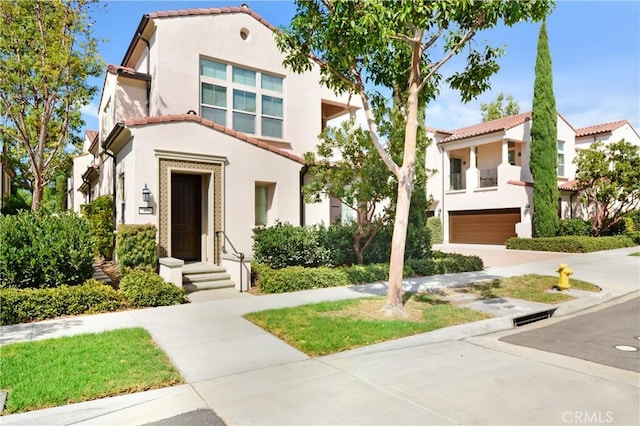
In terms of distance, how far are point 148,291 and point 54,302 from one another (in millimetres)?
1573

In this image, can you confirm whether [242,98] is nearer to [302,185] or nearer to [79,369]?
[302,185]

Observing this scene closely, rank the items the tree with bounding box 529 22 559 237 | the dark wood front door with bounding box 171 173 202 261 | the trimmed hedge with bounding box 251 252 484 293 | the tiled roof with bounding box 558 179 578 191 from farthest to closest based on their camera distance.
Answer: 1. the tiled roof with bounding box 558 179 578 191
2. the tree with bounding box 529 22 559 237
3. the dark wood front door with bounding box 171 173 202 261
4. the trimmed hedge with bounding box 251 252 484 293

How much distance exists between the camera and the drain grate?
7230mm

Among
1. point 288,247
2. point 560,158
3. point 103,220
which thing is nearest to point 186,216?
point 288,247

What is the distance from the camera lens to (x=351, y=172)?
419 inches

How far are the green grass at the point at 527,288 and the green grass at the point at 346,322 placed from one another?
211cm

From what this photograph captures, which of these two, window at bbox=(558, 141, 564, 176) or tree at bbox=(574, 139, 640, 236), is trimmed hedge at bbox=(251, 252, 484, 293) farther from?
window at bbox=(558, 141, 564, 176)

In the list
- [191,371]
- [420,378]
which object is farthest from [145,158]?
[420,378]

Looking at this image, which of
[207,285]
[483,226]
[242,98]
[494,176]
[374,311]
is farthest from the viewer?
[494,176]

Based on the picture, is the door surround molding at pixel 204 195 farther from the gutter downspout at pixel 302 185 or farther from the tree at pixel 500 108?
the tree at pixel 500 108

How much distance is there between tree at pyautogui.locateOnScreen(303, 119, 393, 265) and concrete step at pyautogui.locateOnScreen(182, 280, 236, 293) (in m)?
3.20

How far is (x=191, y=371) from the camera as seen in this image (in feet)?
15.3

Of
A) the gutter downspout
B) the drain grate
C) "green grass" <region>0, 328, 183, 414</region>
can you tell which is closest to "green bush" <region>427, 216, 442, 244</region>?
the gutter downspout

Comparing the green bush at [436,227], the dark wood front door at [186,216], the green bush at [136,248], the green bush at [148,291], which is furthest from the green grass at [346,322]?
the green bush at [436,227]
